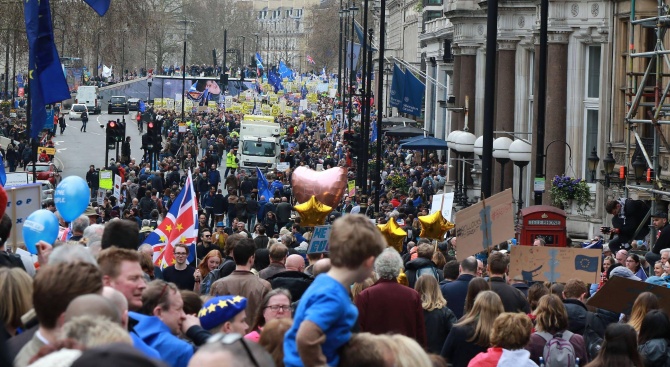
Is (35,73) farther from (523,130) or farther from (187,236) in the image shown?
(523,130)

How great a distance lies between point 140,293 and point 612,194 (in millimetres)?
20762

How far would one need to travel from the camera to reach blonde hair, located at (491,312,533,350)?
8.62 meters

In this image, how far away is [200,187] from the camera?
135 feet

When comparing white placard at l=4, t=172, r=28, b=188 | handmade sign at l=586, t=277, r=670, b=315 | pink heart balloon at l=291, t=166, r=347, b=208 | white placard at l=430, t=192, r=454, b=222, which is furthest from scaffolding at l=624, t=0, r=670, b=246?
white placard at l=4, t=172, r=28, b=188

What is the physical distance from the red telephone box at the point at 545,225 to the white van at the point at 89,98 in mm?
86358

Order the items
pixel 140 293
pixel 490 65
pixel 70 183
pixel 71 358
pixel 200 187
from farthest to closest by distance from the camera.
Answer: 1. pixel 200 187
2. pixel 490 65
3. pixel 70 183
4. pixel 140 293
5. pixel 71 358

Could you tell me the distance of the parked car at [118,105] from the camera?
10575 centimetres

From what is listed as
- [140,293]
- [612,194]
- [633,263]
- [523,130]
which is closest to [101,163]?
[523,130]

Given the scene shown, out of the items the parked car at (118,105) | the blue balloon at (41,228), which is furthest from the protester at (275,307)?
the parked car at (118,105)

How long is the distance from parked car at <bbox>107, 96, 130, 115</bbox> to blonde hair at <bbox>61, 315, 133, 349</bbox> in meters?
102

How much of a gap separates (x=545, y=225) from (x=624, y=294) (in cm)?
1072

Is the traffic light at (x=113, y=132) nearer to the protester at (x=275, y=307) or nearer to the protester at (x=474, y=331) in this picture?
the protester at (x=474, y=331)

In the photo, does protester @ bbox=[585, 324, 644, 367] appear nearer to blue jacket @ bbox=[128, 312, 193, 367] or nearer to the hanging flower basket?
blue jacket @ bbox=[128, 312, 193, 367]

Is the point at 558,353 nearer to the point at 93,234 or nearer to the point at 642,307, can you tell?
the point at 642,307
